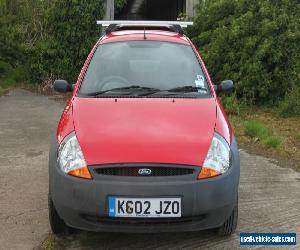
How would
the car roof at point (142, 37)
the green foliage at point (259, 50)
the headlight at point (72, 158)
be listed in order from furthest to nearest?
the green foliage at point (259, 50) < the car roof at point (142, 37) < the headlight at point (72, 158)

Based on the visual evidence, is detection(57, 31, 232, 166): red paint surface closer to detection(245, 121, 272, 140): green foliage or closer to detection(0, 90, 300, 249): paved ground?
detection(0, 90, 300, 249): paved ground

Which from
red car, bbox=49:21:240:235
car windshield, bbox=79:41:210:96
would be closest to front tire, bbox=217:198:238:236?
red car, bbox=49:21:240:235

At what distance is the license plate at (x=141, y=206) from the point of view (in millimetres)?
3375

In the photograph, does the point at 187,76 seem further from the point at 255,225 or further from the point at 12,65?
the point at 12,65

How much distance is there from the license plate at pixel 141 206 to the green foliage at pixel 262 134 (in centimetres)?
399

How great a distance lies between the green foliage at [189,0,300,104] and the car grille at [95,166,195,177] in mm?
6075

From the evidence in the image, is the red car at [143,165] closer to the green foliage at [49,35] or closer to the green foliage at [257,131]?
the green foliage at [257,131]

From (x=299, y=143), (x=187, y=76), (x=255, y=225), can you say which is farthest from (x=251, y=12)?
(x=255, y=225)

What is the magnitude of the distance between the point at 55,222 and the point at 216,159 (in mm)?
1426

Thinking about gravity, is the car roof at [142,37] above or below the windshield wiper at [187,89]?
above

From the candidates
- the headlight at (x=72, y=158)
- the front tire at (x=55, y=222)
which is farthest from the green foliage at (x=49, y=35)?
the headlight at (x=72, y=158)

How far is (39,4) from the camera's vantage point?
40.5 feet

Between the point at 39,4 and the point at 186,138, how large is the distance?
9774 millimetres

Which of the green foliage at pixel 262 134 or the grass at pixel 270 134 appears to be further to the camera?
the green foliage at pixel 262 134
